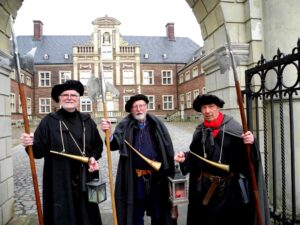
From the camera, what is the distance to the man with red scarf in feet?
9.17

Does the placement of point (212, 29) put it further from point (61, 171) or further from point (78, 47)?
point (78, 47)

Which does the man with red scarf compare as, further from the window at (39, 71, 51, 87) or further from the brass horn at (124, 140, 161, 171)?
the window at (39, 71, 51, 87)

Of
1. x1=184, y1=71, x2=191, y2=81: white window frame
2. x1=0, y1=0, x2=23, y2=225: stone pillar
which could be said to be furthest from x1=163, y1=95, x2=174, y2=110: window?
x1=0, y1=0, x2=23, y2=225: stone pillar

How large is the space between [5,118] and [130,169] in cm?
199

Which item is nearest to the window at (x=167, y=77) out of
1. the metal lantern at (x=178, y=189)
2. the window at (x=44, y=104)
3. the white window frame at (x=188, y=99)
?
the white window frame at (x=188, y=99)

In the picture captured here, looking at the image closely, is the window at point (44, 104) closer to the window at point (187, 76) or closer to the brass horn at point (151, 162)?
the window at point (187, 76)

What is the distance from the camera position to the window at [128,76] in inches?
1334

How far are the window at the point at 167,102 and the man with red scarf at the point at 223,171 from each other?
3211 centimetres

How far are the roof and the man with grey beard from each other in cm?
3169

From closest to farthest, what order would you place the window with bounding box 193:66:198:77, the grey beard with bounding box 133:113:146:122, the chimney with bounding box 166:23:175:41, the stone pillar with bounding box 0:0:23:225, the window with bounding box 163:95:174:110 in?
the grey beard with bounding box 133:113:146:122 < the stone pillar with bounding box 0:0:23:225 < the window with bounding box 193:66:198:77 < the window with bounding box 163:95:174:110 < the chimney with bounding box 166:23:175:41

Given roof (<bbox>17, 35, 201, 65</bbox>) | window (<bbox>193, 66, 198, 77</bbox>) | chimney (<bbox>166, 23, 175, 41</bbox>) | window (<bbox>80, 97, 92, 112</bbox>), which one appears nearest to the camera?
window (<bbox>193, 66, 198, 77</bbox>)

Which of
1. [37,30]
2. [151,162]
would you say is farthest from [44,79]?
[151,162]

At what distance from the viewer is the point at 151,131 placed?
10.6 feet

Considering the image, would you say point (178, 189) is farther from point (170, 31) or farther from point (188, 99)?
point (170, 31)
